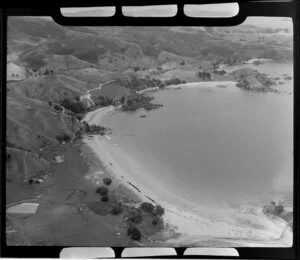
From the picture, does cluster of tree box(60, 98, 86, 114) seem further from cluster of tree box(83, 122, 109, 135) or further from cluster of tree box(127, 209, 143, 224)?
cluster of tree box(127, 209, 143, 224)

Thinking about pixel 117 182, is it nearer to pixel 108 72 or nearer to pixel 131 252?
pixel 131 252

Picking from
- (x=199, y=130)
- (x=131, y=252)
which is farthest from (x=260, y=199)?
(x=131, y=252)

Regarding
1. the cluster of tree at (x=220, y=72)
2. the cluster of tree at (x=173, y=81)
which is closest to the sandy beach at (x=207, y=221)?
the cluster of tree at (x=173, y=81)

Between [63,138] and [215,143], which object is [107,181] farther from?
[215,143]

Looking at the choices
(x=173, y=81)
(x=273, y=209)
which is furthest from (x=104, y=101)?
(x=273, y=209)

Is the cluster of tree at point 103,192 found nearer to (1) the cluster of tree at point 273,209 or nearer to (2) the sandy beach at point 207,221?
(2) the sandy beach at point 207,221

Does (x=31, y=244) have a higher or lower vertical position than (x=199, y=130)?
lower
